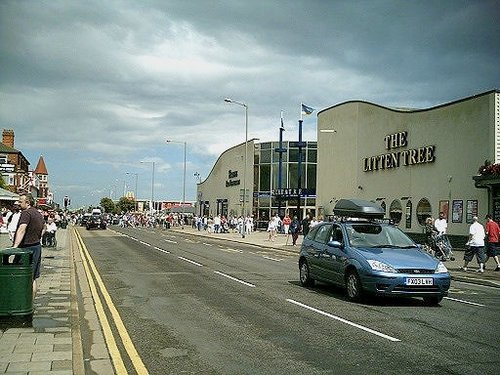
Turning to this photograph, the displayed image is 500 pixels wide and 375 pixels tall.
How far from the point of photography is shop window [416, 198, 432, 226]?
3183 cm

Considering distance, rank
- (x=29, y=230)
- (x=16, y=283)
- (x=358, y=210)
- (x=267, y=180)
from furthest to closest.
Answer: (x=267, y=180) → (x=358, y=210) → (x=29, y=230) → (x=16, y=283)

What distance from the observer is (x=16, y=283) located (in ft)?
26.9

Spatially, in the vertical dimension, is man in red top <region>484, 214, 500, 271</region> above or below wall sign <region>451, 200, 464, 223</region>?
below

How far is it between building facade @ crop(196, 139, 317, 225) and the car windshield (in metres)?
44.6

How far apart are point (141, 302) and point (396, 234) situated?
544 cm

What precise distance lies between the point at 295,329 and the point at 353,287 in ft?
10.1

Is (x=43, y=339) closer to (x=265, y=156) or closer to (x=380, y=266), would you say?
(x=380, y=266)

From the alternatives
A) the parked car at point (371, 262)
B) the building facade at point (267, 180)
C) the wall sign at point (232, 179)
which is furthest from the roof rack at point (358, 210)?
the wall sign at point (232, 179)

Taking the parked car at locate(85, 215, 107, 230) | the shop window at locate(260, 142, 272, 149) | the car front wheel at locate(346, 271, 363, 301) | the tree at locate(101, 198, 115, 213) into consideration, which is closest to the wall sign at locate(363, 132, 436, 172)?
the car front wheel at locate(346, 271, 363, 301)

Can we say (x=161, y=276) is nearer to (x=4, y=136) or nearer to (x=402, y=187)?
(x=402, y=187)

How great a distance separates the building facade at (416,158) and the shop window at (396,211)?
0.19 feet

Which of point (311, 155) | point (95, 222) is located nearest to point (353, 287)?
point (95, 222)

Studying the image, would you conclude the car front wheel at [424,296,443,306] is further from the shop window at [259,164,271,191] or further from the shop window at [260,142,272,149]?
the shop window at [260,142,272,149]

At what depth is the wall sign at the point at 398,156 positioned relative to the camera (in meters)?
32.2
